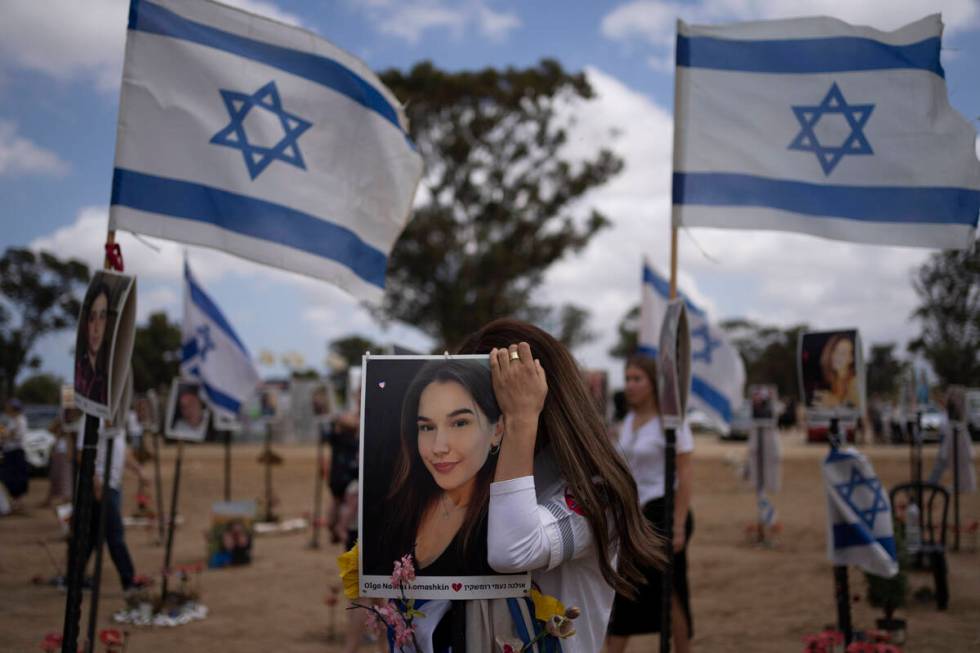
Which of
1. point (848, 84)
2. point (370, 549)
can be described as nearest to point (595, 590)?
point (370, 549)

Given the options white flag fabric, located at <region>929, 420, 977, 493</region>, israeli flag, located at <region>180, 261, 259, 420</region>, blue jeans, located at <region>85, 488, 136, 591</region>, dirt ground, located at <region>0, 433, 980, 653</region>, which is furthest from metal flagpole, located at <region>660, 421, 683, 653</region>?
white flag fabric, located at <region>929, 420, 977, 493</region>

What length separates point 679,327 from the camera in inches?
160

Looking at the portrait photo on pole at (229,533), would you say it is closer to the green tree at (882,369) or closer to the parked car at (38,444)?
the parked car at (38,444)

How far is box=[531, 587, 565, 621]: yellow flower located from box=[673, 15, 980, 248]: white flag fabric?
9.21 feet

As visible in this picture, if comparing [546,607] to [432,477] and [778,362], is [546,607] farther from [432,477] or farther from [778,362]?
[778,362]

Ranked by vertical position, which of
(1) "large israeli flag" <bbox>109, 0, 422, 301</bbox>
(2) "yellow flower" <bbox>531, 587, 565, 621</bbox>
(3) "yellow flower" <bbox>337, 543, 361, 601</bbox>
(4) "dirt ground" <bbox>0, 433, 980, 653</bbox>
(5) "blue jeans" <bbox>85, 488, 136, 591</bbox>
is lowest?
(4) "dirt ground" <bbox>0, 433, 980, 653</bbox>

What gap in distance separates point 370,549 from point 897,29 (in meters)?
4.21

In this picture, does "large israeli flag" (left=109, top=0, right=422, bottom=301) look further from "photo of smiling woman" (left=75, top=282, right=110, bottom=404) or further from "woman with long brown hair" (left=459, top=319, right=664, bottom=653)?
"woman with long brown hair" (left=459, top=319, right=664, bottom=653)

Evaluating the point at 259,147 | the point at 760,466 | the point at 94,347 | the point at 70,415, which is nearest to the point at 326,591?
the point at 70,415

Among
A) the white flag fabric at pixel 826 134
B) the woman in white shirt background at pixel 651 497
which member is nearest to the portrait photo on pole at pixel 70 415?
the woman in white shirt background at pixel 651 497

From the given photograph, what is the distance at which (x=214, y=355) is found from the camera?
8.80 metres

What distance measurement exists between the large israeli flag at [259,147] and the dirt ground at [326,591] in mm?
3480

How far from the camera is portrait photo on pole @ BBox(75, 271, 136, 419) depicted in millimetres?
3133

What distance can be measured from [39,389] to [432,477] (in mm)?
58877
